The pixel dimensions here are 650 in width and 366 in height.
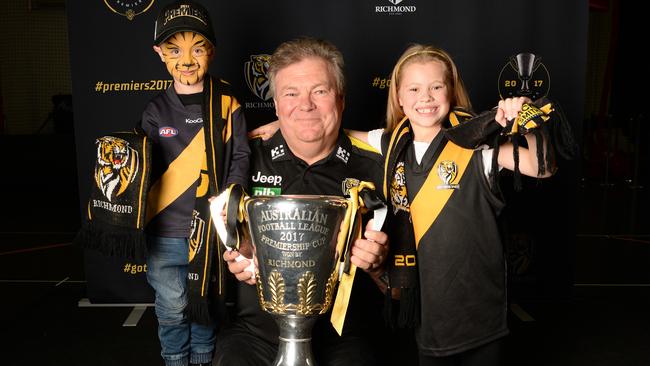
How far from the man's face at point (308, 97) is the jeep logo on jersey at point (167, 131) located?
2.30 ft

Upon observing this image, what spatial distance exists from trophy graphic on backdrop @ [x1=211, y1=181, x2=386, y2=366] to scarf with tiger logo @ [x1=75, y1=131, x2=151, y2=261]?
86 centimetres

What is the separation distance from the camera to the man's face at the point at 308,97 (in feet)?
5.96

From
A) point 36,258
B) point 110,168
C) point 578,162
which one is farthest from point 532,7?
point 36,258

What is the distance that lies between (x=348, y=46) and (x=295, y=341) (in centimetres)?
235

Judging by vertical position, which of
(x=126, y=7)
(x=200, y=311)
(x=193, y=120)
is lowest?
(x=200, y=311)

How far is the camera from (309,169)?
195cm

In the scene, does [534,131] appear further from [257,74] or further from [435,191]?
[257,74]

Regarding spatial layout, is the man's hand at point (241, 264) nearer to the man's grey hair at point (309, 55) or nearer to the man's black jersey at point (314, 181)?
the man's black jersey at point (314, 181)

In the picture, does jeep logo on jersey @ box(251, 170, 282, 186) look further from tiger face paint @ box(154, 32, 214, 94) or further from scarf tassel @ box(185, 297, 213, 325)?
tiger face paint @ box(154, 32, 214, 94)

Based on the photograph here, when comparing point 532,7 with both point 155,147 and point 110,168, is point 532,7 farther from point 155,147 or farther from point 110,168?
point 110,168

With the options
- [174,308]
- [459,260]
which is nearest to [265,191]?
[459,260]

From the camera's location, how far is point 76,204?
24.2ft

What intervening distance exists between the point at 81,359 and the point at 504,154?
2.13 meters

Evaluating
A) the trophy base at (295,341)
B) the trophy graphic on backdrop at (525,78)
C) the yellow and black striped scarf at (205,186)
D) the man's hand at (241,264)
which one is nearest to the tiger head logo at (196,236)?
the yellow and black striped scarf at (205,186)
